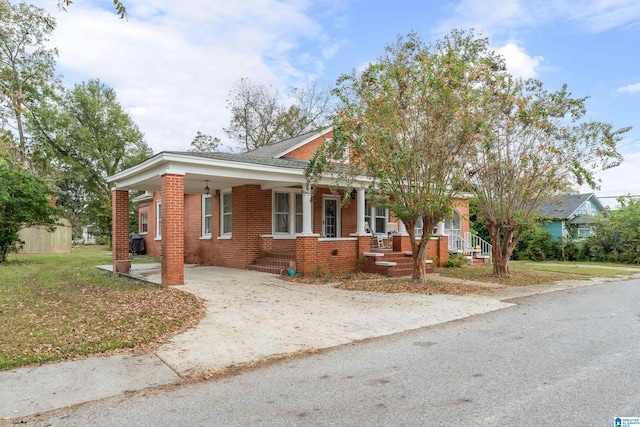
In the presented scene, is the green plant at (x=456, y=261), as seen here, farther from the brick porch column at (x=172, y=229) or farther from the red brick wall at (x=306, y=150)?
the brick porch column at (x=172, y=229)

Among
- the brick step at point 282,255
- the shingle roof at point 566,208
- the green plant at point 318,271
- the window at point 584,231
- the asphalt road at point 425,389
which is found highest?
the shingle roof at point 566,208

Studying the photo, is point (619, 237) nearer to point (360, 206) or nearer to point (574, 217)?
point (574, 217)

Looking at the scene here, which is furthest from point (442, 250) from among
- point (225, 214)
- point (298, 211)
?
point (225, 214)

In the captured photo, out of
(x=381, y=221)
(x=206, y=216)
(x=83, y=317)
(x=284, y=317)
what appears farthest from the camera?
(x=381, y=221)

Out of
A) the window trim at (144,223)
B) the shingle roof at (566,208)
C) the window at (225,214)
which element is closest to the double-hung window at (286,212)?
the window at (225,214)

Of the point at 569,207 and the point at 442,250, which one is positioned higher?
the point at 569,207

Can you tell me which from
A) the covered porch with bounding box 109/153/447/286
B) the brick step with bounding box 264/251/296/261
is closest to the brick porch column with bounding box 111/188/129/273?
the covered porch with bounding box 109/153/447/286

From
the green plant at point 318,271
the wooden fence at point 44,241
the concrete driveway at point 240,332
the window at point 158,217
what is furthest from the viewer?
the wooden fence at point 44,241

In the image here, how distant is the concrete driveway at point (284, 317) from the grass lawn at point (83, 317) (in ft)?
1.72

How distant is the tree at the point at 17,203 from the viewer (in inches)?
608

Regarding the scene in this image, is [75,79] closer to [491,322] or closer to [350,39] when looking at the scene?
[350,39]

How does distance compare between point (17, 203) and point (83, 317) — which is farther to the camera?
point (17, 203)

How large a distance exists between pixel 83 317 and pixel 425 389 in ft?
18.5

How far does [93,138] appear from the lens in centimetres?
3400
